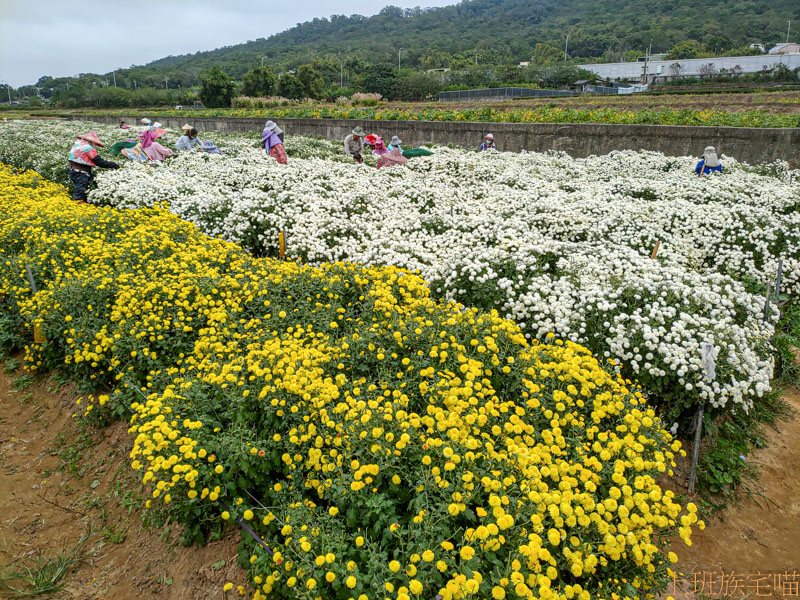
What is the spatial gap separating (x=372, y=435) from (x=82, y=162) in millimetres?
10117

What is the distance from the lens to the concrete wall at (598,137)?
11.5m

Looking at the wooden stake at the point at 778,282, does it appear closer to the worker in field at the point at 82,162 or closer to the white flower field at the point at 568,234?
the white flower field at the point at 568,234

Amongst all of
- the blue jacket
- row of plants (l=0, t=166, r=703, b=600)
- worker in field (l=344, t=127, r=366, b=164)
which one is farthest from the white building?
row of plants (l=0, t=166, r=703, b=600)

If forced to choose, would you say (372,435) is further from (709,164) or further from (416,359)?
(709,164)

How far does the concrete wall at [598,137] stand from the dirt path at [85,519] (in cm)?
1382

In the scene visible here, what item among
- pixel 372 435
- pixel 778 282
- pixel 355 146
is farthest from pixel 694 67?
pixel 372 435

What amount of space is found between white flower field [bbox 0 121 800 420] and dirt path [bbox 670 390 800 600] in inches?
27.4

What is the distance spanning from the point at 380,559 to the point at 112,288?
14.1 feet

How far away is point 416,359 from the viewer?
149 inches

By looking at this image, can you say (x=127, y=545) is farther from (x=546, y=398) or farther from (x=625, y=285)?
(x=625, y=285)

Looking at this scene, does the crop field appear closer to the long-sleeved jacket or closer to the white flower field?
the white flower field

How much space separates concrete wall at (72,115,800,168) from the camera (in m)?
11.5

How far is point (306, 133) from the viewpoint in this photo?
22.7 m

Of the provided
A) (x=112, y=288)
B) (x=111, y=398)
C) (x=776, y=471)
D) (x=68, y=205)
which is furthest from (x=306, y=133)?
(x=776, y=471)
